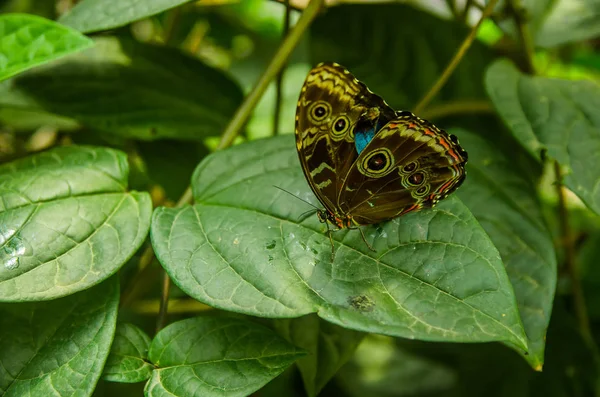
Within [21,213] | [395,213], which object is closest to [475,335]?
[395,213]

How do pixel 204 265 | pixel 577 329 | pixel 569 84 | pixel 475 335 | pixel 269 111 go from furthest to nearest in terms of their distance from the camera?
1. pixel 269 111
2. pixel 577 329
3. pixel 569 84
4. pixel 204 265
5. pixel 475 335

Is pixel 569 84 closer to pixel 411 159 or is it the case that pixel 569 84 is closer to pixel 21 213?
pixel 411 159

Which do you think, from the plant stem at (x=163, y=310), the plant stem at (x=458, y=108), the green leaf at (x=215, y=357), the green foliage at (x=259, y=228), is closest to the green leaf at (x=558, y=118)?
the green foliage at (x=259, y=228)

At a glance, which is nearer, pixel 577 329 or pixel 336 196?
pixel 336 196

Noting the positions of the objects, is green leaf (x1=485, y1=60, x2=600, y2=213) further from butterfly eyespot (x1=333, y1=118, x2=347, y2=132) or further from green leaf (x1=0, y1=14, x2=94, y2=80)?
green leaf (x1=0, y1=14, x2=94, y2=80)

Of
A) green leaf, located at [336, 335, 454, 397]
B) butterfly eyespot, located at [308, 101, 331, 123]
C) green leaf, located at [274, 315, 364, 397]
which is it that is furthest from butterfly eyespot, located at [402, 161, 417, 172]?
green leaf, located at [336, 335, 454, 397]

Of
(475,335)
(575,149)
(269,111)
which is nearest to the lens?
(475,335)
